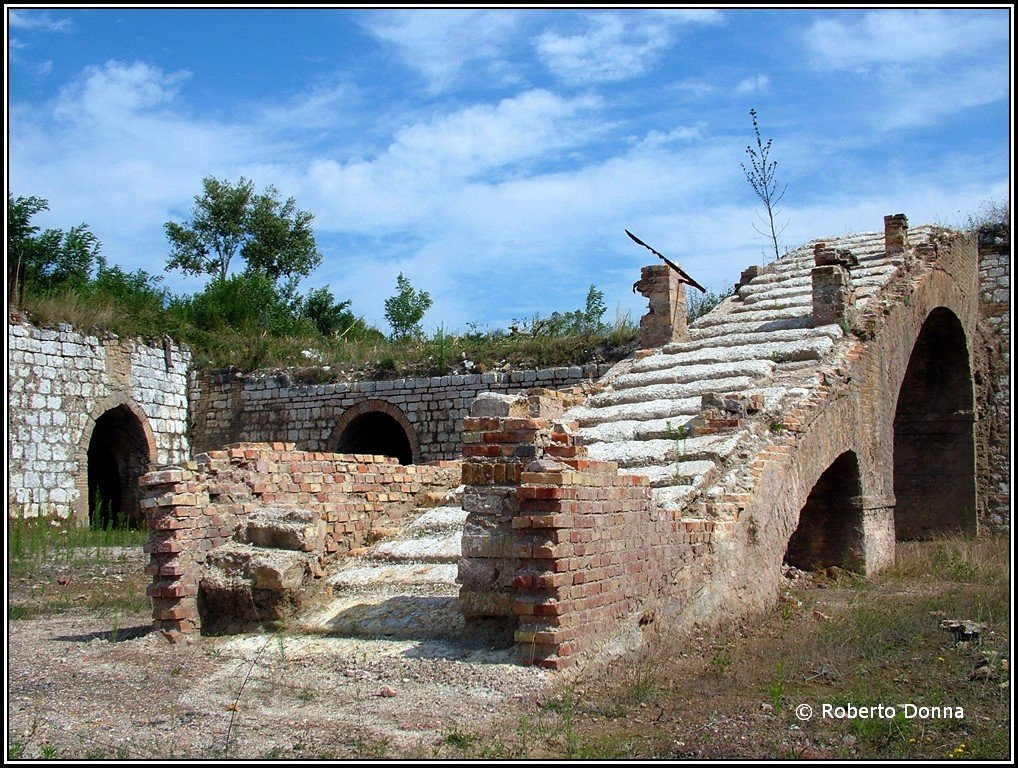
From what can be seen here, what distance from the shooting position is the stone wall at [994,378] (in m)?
15.1

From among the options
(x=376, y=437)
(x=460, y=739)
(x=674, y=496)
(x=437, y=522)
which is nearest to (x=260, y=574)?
(x=437, y=522)

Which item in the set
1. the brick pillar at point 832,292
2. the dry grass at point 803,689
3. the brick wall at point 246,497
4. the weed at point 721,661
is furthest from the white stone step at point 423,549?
the brick pillar at point 832,292

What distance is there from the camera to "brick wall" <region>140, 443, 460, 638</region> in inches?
282

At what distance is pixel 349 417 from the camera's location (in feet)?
58.6

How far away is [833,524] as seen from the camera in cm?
1046

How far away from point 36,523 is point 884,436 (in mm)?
11928

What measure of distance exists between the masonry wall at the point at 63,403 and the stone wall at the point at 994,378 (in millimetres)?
13621

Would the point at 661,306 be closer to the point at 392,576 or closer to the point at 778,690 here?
the point at 392,576

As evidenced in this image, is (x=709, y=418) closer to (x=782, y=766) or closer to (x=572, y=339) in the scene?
(x=782, y=766)

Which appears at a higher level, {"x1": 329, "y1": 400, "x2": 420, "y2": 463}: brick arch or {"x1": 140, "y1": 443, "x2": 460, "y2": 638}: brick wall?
{"x1": 329, "y1": 400, "x2": 420, "y2": 463}: brick arch

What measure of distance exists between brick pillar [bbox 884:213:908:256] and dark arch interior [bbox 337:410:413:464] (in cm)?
840

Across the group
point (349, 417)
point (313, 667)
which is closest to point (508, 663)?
point (313, 667)

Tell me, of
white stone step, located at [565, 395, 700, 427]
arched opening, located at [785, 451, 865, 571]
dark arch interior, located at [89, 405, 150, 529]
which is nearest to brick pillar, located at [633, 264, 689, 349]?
white stone step, located at [565, 395, 700, 427]

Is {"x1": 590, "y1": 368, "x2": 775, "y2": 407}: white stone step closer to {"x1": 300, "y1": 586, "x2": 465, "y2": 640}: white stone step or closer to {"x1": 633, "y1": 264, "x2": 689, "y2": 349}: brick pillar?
{"x1": 633, "y1": 264, "x2": 689, "y2": 349}: brick pillar
